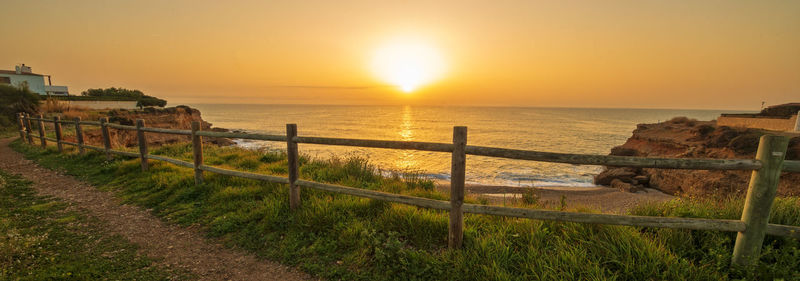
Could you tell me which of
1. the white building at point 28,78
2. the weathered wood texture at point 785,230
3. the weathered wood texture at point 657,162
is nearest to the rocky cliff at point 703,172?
the weathered wood texture at point 785,230

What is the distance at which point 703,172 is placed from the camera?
13.8 m

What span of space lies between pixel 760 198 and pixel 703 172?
15.1 metres

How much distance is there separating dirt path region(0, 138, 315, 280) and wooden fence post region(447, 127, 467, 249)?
1901 millimetres

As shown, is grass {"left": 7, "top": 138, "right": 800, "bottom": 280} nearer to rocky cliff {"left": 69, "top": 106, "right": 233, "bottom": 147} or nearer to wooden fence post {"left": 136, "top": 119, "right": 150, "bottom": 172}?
wooden fence post {"left": 136, "top": 119, "right": 150, "bottom": 172}

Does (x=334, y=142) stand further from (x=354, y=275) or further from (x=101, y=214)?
(x=101, y=214)

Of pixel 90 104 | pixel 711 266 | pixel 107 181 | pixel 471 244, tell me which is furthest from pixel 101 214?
pixel 90 104

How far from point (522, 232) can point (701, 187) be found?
1418cm

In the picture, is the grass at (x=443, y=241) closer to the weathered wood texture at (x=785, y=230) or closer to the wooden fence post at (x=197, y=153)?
the weathered wood texture at (x=785, y=230)

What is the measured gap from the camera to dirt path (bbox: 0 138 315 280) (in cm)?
378

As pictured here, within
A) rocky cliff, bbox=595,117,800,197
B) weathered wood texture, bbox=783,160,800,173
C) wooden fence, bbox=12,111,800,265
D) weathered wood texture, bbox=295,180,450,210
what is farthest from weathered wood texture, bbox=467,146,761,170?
rocky cliff, bbox=595,117,800,197

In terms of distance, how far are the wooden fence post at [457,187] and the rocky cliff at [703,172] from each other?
964 centimetres

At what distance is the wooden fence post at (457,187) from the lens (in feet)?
11.9

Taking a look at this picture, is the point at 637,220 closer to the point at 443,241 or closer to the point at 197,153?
the point at 443,241

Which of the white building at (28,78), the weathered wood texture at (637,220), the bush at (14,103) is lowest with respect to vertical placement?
the weathered wood texture at (637,220)
